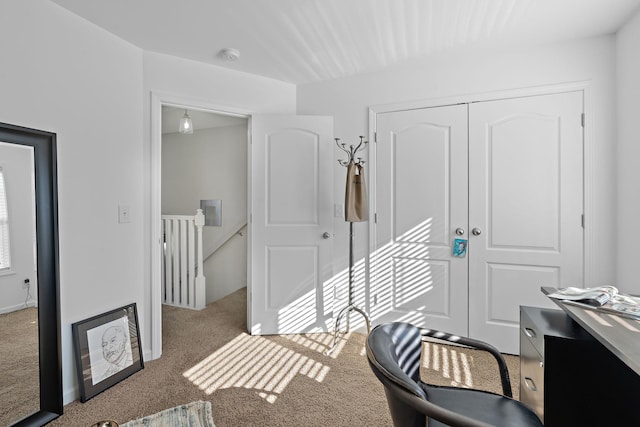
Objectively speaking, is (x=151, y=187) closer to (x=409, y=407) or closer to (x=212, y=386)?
(x=212, y=386)

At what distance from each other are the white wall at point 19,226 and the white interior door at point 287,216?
154 cm

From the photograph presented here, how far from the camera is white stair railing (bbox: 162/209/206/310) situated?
379cm

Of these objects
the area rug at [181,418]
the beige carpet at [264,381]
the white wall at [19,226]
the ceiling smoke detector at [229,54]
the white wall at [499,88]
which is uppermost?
the ceiling smoke detector at [229,54]

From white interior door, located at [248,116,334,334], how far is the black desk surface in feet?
6.63

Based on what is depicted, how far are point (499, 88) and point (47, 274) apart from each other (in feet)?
10.7

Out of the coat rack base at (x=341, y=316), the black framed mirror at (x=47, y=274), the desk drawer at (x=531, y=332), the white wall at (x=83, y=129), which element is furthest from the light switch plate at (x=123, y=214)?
the desk drawer at (x=531, y=332)

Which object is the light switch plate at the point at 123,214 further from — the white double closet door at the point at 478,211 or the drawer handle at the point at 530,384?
the drawer handle at the point at 530,384

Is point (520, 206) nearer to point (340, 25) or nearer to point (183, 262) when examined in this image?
point (340, 25)

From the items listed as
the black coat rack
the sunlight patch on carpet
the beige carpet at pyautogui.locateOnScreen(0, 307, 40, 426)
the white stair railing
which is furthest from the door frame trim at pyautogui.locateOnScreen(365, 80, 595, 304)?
the beige carpet at pyautogui.locateOnScreen(0, 307, 40, 426)

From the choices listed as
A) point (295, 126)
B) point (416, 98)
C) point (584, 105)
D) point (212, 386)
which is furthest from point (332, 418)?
point (584, 105)

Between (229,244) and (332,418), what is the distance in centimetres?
323

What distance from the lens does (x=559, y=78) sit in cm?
243

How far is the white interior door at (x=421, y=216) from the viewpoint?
2.73m

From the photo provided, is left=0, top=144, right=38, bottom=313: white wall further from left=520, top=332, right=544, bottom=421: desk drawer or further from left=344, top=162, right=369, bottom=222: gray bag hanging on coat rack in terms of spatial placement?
left=520, top=332, right=544, bottom=421: desk drawer
